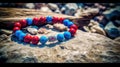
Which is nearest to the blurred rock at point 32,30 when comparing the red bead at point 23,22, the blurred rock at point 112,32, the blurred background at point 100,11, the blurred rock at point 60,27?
the red bead at point 23,22

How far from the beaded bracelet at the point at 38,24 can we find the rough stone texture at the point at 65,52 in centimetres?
8

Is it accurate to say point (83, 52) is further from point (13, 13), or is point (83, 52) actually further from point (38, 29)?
→ point (13, 13)

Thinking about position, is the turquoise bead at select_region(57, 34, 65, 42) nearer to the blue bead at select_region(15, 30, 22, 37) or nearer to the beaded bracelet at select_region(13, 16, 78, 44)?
the beaded bracelet at select_region(13, 16, 78, 44)

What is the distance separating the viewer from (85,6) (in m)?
4.16

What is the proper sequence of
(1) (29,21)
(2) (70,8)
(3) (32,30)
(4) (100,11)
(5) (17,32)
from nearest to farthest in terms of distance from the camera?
(5) (17,32)
(3) (32,30)
(1) (29,21)
(2) (70,8)
(4) (100,11)

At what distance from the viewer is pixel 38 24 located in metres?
2.82

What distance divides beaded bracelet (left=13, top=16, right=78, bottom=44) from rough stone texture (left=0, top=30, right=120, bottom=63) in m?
0.08

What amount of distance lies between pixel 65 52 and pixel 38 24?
80 centimetres

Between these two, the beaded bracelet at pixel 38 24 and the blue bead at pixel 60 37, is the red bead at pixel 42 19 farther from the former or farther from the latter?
the blue bead at pixel 60 37

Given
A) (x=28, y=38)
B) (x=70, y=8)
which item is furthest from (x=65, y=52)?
(x=70, y=8)

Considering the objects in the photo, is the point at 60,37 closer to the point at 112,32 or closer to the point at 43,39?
the point at 43,39

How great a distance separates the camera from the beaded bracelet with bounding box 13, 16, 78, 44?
2.39m

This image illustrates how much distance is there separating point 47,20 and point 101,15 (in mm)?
1404

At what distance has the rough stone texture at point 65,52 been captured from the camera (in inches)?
83.6
